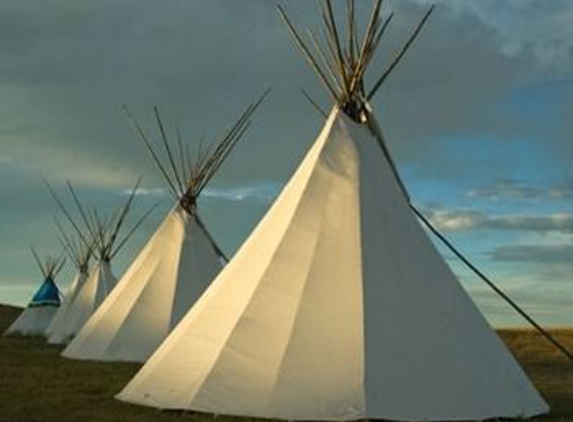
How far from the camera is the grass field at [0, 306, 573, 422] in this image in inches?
397

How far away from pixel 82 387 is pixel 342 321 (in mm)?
4596

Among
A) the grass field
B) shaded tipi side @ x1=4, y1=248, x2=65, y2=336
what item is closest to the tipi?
the grass field

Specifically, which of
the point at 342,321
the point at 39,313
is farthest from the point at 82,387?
the point at 39,313

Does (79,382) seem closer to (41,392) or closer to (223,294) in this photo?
(41,392)

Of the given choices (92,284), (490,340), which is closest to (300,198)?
(490,340)

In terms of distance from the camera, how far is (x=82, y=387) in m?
13.0

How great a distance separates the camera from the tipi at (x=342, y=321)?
9531mm

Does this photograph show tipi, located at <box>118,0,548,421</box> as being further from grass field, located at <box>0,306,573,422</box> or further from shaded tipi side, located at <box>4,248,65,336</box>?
shaded tipi side, located at <box>4,248,65,336</box>

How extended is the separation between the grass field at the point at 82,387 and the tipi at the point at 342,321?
1.10 ft

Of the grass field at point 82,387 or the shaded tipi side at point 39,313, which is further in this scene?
the shaded tipi side at point 39,313

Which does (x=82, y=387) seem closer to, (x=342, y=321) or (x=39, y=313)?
(x=342, y=321)

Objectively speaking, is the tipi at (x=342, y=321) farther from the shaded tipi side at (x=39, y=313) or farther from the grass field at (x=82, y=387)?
the shaded tipi side at (x=39, y=313)

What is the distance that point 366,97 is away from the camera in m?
11.5

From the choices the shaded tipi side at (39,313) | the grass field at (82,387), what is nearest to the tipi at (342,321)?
the grass field at (82,387)
